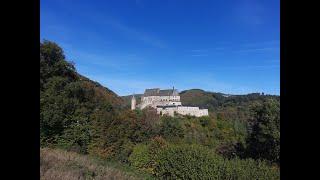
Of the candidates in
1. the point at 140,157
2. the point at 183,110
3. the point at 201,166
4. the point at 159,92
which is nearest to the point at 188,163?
the point at 201,166

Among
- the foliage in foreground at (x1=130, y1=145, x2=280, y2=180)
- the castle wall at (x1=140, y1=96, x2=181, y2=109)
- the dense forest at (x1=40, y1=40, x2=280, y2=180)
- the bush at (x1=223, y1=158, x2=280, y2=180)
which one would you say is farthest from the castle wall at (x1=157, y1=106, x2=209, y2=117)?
the bush at (x1=223, y1=158, x2=280, y2=180)

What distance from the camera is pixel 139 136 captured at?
2525 centimetres

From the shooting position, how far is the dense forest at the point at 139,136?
58.3 feet

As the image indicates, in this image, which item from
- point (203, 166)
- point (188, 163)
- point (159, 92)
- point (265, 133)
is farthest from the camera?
point (159, 92)

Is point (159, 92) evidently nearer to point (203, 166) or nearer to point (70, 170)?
point (203, 166)

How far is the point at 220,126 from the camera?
3381 centimetres

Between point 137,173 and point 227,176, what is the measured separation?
5353mm

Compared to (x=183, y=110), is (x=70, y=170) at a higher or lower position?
lower

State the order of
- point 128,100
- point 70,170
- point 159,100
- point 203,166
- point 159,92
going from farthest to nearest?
point 159,92 → point 159,100 → point 128,100 → point 203,166 → point 70,170

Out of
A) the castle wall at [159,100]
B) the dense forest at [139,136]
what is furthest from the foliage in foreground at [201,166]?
the castle wall at [159,100]

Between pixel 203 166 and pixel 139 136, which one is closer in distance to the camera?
pixel 203 166
